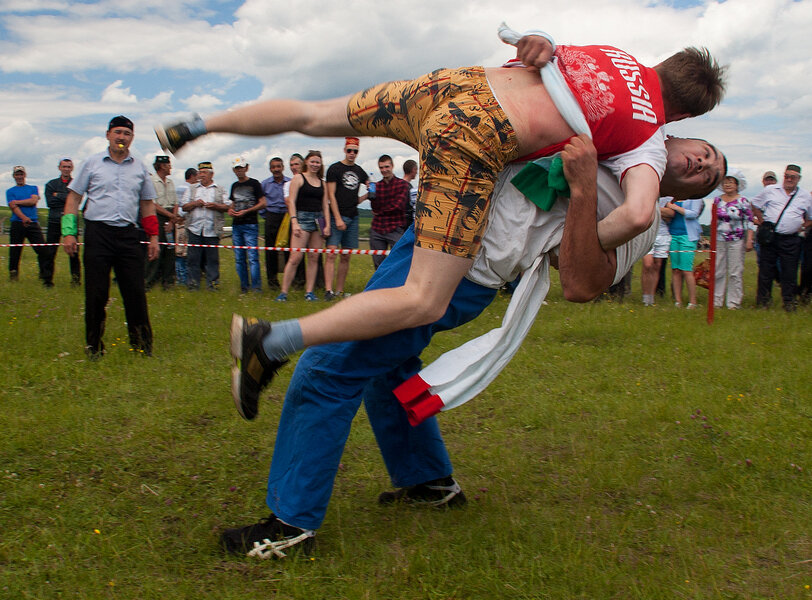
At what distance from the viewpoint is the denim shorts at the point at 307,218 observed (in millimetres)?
10586

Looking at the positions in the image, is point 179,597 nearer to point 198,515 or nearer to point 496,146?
point 198,515

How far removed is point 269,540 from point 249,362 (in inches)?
34.9

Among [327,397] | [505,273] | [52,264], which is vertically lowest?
[327,397]

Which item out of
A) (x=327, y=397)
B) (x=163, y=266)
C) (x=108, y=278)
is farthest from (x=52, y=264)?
(x=327, y=397)

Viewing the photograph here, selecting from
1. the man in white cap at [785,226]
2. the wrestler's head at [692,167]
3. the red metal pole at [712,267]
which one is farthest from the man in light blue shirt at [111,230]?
the man in white cap at [785,226]

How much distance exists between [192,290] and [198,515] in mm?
8465

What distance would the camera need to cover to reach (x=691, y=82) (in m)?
2.80

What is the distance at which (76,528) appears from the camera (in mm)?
3301

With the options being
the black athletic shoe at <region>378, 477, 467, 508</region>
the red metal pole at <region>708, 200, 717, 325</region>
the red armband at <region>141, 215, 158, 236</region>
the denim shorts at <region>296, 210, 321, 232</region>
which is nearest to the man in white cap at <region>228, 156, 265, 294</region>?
the denim shorts at <region>296, 210, 321, 232</region>

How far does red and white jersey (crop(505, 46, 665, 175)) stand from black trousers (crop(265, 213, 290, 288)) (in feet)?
30.4

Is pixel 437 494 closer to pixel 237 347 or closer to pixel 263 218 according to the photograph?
pixel 237 347

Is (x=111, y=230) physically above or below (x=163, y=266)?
above

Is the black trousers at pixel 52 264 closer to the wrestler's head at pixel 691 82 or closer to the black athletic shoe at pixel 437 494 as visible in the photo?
the black athletic shoe at pixel 437 494

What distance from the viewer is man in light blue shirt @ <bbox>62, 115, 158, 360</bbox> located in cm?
634
